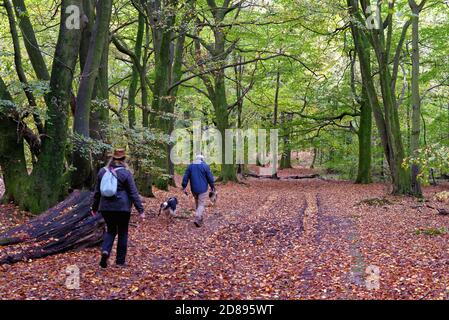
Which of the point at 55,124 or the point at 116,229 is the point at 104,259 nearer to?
the point at 116,229

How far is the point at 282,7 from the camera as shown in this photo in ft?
48.8

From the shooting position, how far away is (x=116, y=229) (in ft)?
20.1

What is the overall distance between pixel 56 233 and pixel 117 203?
5.35ft

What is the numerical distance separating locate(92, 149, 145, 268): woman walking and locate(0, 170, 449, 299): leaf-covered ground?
0.43m

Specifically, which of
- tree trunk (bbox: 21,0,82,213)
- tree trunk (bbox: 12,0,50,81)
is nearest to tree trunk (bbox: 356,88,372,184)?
tree trunk (bbox: 12,0,50,81)

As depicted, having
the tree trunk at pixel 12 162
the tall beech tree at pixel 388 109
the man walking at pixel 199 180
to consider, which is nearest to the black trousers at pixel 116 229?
the tree trunk at pixel 12 162

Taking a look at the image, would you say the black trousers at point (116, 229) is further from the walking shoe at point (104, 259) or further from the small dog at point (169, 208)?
the small dog at point (169, 208)

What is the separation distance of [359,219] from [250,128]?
776 inches

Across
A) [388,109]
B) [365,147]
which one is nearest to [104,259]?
[388,109]

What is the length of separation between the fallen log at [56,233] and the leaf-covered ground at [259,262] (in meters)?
0.23

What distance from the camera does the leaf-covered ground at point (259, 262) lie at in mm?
5238

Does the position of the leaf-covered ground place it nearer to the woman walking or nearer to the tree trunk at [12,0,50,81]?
the woman walking
